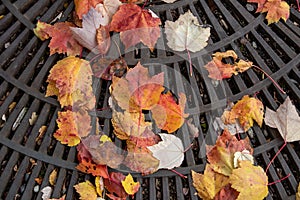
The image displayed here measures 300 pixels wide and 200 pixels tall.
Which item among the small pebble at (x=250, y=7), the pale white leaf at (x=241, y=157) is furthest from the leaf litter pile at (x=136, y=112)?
the small pebble at (x=250, y=7)

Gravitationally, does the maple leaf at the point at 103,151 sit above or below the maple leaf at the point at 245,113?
above

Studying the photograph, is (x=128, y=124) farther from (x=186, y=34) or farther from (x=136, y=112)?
(x=186, y=34)

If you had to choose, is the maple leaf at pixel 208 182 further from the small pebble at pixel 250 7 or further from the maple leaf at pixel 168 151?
the small pebble at pixel 250 7

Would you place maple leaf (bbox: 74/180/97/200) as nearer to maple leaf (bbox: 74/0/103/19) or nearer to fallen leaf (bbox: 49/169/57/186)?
fallen leaf (bbox: 49/169/57/186)

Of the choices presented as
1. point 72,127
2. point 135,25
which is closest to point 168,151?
point 72,127

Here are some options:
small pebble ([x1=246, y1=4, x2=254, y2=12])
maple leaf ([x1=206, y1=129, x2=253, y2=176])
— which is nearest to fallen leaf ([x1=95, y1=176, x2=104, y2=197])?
maple leaf ([x1=206, y1=129, x2=253, y2=176])

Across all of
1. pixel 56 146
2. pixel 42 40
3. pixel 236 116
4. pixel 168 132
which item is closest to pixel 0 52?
pixel 42 40

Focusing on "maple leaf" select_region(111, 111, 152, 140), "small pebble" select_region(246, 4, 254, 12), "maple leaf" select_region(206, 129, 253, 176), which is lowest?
"maple leaf" select_region(206, 129, 253, 176)
